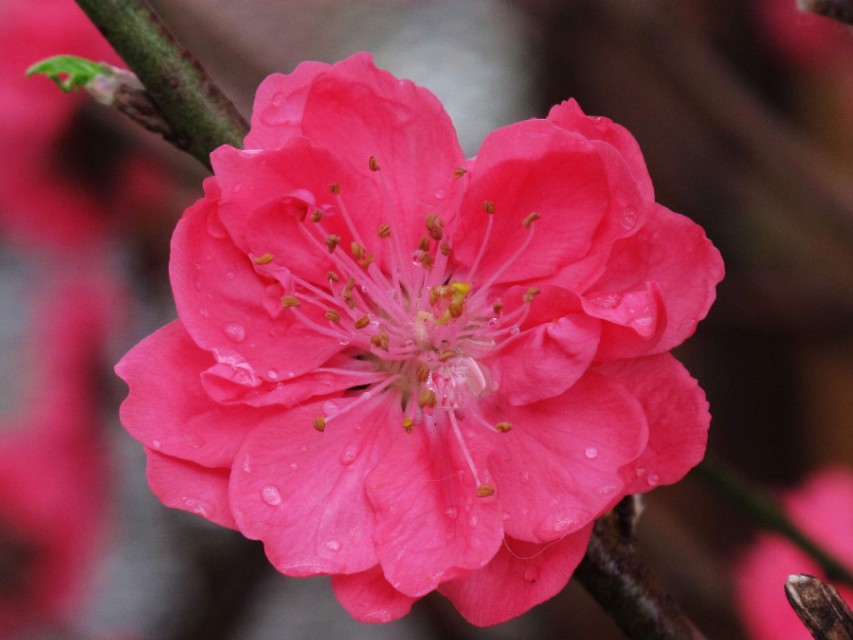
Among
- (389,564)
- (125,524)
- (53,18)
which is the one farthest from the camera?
(125,524)

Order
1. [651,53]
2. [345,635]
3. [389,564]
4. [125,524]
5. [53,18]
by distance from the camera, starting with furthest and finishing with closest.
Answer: [345,635]
[125,524]
[651,53]
[53,18]
[389,564]

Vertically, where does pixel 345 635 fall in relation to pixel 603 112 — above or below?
below

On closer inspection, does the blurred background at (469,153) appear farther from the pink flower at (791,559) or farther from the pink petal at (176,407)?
the pink petal at (176,407)

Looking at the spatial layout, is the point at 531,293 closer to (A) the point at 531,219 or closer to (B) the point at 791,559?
(A) the point at 531,219

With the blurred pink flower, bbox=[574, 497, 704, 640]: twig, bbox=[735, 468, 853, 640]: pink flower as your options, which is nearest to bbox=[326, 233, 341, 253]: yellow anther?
bbox=[574, 497, 704, 640]: twig

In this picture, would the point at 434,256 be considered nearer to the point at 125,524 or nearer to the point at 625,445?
the point at 625,445

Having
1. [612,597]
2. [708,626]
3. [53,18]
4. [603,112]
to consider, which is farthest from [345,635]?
[612,597]

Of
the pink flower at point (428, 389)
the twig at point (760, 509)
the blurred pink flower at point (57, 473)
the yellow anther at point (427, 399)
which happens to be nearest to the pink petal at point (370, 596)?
the pink flower at point (428, 389)

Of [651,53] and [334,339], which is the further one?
[651,53]

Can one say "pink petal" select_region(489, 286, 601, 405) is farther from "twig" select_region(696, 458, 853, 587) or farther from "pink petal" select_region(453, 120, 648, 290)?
"twig" select_region(696, 458, 853, 587)
